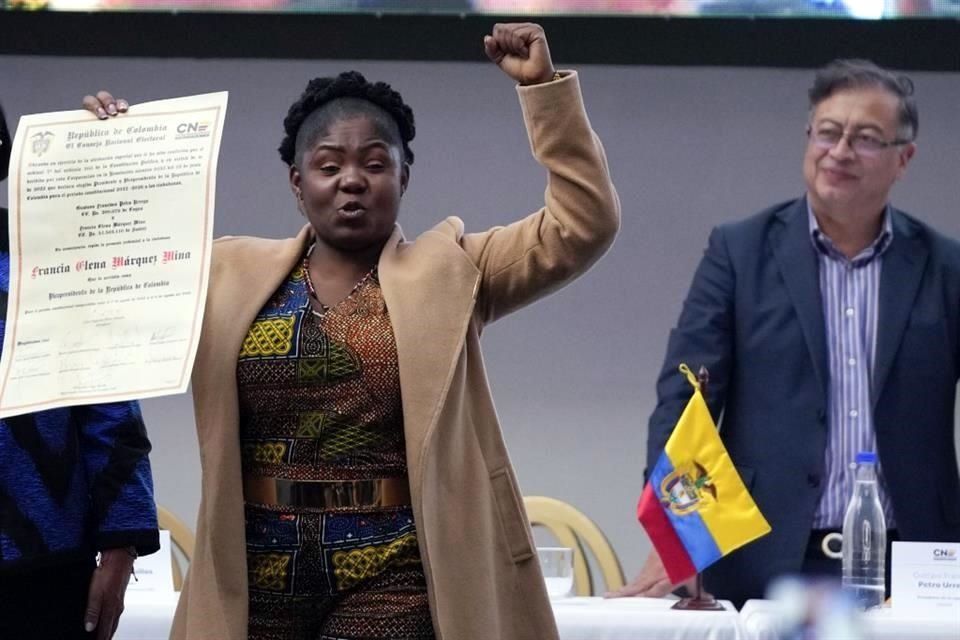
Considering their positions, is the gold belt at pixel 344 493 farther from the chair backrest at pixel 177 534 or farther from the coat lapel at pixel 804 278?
the chair backrest at pixel 177 534

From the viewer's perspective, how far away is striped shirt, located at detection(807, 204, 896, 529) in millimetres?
3535

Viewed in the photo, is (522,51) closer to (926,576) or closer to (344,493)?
(344,493)

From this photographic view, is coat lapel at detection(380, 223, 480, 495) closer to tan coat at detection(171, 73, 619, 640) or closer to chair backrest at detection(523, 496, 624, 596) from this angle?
tan coat at detection(171, 73, 619, 640)

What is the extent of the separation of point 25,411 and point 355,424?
471mm

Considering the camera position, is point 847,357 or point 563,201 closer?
point 563,201

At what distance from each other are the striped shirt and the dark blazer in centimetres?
2

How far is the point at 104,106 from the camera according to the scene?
2479mm

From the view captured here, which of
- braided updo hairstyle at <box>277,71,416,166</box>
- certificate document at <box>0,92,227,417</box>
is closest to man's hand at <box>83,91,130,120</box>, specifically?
certificate document at <box>0,92,227,417</box>

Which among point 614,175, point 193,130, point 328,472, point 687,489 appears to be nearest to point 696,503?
point 687,489

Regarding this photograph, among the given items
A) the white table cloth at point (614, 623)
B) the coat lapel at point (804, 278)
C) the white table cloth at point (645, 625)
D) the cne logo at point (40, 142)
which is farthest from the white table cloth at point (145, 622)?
the coat lapel at point (804, 278)

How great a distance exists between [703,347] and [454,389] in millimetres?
1447

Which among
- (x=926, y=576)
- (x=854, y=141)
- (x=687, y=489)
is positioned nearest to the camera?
(x=926, y=576)

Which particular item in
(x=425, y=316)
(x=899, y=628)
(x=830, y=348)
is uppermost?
(x=830, y=348)

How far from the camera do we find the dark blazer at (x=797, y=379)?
354 cm
